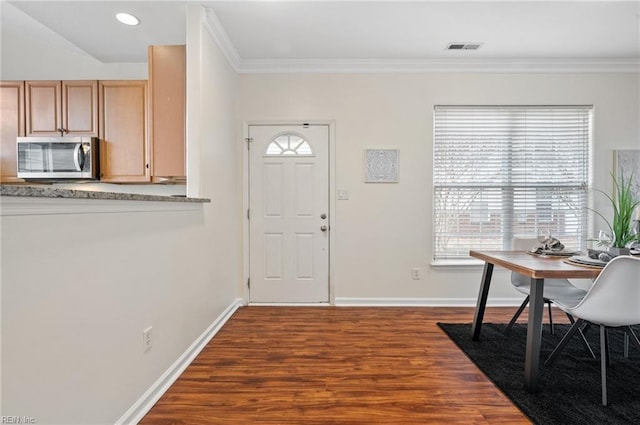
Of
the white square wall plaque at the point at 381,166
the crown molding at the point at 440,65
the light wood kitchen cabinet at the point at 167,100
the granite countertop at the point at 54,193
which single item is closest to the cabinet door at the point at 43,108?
the light wood kitchen cabinet at the point at 167,100

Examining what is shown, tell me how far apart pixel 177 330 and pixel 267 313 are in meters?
1.28

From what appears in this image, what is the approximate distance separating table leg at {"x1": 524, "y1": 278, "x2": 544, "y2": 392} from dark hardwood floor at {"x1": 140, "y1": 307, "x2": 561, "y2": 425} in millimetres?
207

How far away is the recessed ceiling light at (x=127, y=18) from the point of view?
2.55 meters

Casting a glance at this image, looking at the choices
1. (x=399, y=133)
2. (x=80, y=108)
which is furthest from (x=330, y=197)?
(x=80, y=108)

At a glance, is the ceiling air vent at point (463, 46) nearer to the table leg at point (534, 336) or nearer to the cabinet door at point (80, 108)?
the table leg at point (534, 336)

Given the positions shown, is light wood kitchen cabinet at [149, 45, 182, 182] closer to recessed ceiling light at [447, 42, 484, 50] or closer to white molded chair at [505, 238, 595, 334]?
recessed ceiling light at [447, 42, 484, 50]

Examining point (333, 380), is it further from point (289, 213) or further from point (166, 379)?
point (289, 213)

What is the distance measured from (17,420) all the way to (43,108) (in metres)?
3.11

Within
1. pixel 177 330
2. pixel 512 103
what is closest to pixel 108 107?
pixel 177 330

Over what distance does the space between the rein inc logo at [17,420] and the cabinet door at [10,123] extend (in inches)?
118

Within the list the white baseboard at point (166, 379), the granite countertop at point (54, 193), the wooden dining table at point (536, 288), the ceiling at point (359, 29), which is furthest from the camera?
the ceiling at point (359, 29)

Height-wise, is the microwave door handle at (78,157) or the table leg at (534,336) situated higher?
the microwave door handle at (78,157)

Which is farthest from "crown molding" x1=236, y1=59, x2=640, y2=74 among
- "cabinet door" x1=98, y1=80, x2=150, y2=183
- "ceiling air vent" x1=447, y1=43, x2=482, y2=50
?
"cabinet door" x1=98, y1=80, x2=150, y2=183

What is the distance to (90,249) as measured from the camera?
4.21 feet
